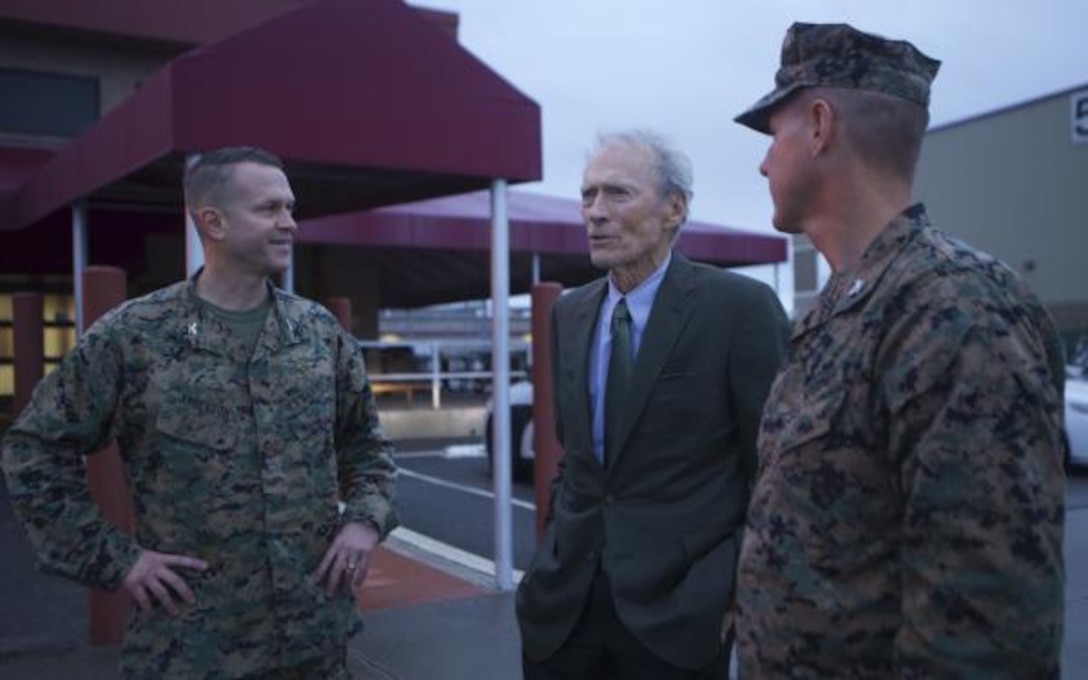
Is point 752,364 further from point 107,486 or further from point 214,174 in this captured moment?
point 107,486

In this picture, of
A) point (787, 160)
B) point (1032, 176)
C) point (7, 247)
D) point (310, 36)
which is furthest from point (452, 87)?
point (1032, 176)

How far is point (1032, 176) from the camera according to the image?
3606 cm

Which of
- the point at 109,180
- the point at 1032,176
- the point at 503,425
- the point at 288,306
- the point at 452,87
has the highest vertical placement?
the point at 1032,176

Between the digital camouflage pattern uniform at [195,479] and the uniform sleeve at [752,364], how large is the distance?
1.08 metres

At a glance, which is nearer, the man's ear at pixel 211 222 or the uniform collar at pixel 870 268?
the uniform collar at pixel 870 268

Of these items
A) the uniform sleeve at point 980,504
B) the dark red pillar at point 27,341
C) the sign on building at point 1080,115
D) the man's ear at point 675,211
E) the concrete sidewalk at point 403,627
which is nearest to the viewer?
the uniform sleeve at point 980,504

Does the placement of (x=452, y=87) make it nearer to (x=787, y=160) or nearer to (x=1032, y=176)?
(x=787, y=160)

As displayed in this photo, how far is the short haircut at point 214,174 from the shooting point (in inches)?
110

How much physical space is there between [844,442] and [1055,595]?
0.35m

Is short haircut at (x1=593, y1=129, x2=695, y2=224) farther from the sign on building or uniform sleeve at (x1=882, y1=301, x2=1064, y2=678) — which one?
the sign on building

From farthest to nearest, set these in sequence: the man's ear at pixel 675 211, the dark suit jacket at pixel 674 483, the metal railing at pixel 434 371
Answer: the metal railing at pixel 434 371, the man's ear at pixel 675 211, the dark suit jacket at pixel 674 483

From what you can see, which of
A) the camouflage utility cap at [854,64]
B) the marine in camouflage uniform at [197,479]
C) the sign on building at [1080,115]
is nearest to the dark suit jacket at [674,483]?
the marine in camouflage uniform at [197,479]

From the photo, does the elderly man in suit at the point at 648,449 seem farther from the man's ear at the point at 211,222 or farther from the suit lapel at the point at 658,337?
the man's ear at the point at 211,222

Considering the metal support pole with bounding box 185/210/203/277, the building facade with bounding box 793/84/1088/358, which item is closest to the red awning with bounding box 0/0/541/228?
the metal support pole with bounding box 185/210/203/277
